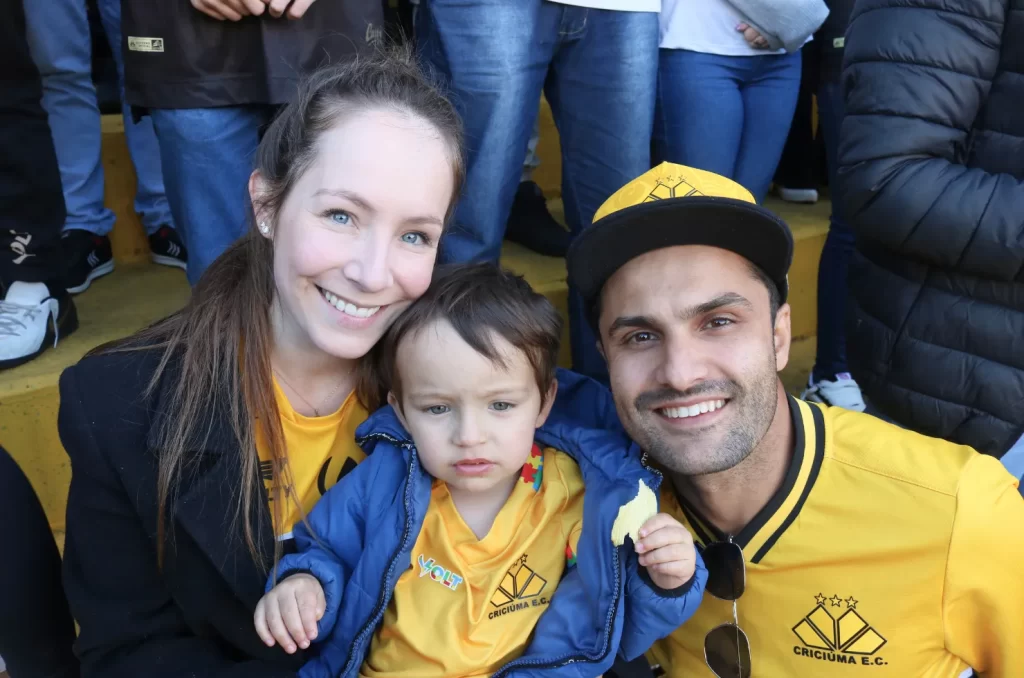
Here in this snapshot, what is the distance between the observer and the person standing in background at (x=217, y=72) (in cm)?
216

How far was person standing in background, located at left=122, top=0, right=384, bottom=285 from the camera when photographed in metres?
2.16

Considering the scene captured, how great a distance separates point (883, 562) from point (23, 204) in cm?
240

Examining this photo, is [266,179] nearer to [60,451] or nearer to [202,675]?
[202,675]

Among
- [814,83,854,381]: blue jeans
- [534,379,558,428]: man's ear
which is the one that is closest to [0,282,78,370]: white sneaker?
[534,379,558,428]: man's ear

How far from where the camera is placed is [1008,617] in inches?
61.8

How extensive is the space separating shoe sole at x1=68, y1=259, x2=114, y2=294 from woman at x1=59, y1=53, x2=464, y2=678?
5.05ft

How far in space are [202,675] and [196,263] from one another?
1164 millimetres

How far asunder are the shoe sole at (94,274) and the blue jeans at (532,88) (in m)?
1.50

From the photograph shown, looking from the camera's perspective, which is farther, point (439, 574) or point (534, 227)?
point (534, 227)

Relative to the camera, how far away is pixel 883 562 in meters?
1.65

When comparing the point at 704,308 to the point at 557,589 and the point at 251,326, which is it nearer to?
the point at 557,589

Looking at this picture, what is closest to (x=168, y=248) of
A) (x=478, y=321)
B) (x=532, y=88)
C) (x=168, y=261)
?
(x=168, y=261)

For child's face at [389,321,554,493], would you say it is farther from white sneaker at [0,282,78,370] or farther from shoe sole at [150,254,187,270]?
shoe sole at [150,254,187,270]

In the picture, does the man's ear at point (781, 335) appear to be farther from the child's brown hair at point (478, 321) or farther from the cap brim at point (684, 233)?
the child's brown hair at point (478, 321)
